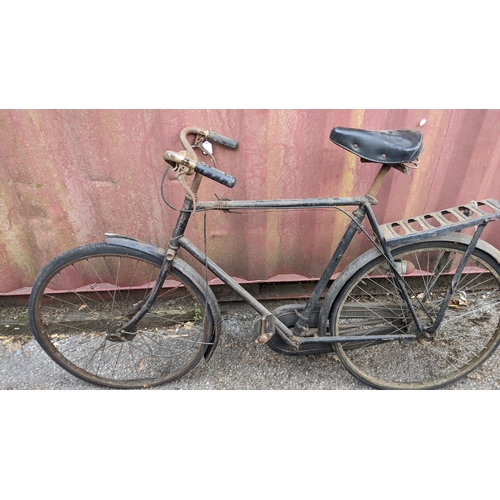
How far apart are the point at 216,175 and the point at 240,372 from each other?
1569mm

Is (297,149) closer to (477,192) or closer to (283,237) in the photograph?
(283,237)

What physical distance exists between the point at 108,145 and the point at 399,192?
198 centimetres

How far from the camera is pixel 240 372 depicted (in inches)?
96.9

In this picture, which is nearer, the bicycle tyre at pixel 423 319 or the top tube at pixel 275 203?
the top tube at pixel 275 203

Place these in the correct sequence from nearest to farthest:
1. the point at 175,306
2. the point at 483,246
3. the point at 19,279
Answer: the point at 483,246 < the point at 19,279 < the point at 175,306

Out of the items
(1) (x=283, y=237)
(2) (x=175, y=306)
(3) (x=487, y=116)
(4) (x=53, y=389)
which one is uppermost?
(3) (x=487, y=116)

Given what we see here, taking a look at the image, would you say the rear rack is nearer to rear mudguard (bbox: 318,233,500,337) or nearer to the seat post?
rear mudguard (bbox: 318,233,500,337)

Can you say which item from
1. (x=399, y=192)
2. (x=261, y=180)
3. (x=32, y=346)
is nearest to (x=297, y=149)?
(x=261, y=180)

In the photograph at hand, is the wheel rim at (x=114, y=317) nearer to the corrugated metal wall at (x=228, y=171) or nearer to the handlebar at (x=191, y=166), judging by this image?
the corrugated metal wall at (x=228, y=171)

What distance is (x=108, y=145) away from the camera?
2.09 m

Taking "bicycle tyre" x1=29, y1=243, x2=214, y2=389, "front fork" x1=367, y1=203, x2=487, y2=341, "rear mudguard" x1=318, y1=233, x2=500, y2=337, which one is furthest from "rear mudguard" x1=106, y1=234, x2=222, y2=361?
"front fork" x1=367, y1=203, x2=487, y2=341

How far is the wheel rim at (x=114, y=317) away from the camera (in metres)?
2.47

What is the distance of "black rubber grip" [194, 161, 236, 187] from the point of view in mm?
1506

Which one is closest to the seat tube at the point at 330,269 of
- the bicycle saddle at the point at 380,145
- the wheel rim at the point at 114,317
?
the bicycle saddle at the point at 380,145
